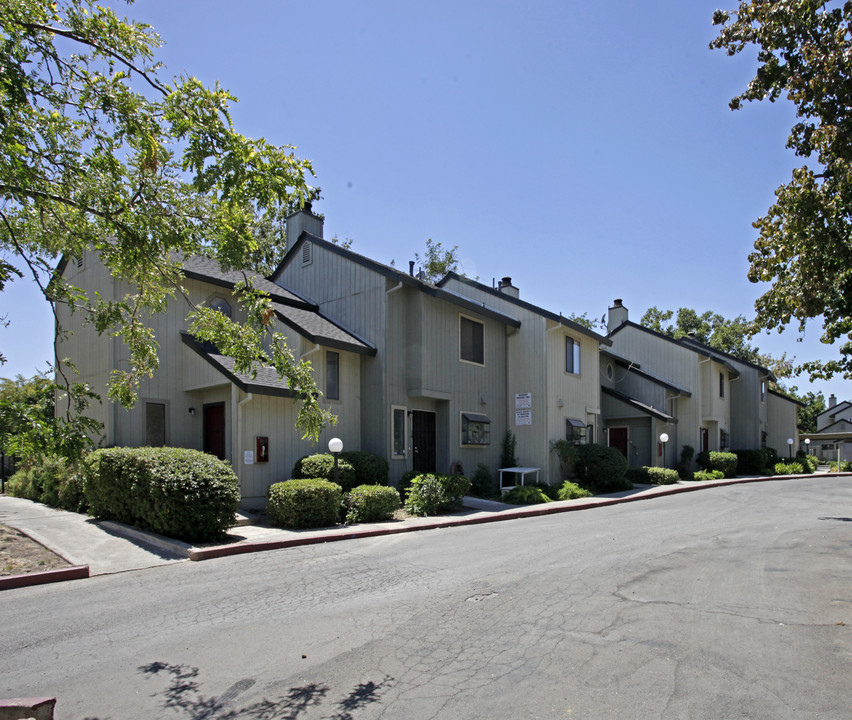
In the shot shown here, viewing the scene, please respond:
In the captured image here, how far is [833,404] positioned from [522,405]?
68694 mm

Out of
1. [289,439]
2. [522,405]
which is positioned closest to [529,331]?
[522,405]

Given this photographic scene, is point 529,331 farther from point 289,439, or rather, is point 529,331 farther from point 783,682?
point 783,682

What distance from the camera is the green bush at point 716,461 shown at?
27.7 meters

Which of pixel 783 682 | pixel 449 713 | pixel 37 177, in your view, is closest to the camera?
pixel 449 713

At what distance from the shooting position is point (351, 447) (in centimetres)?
1596

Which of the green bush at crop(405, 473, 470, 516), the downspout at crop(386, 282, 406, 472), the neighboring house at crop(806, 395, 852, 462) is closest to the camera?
the green bush at crop(405, 473, 470, 516)

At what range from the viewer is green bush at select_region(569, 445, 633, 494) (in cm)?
1952

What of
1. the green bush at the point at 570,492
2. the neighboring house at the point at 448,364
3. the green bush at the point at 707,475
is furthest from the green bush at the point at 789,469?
the green bush at the point at 570,492

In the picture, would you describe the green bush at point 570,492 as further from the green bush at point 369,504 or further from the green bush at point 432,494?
the green bush at point 369,504

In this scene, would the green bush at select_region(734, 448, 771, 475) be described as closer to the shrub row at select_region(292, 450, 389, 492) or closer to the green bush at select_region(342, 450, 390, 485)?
the shrub row at select_region(292, 450, 389, 492)

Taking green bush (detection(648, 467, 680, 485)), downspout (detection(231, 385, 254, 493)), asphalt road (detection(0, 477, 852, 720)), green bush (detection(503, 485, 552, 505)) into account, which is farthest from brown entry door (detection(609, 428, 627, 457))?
downspout (detection(231, 385, 254, 493))

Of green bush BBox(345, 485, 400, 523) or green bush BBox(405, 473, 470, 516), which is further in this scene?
green bush BBox(405, 473, 470, 516)

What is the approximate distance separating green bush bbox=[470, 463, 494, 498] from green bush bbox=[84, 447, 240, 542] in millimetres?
9086

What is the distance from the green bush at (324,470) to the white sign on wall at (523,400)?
755cm
